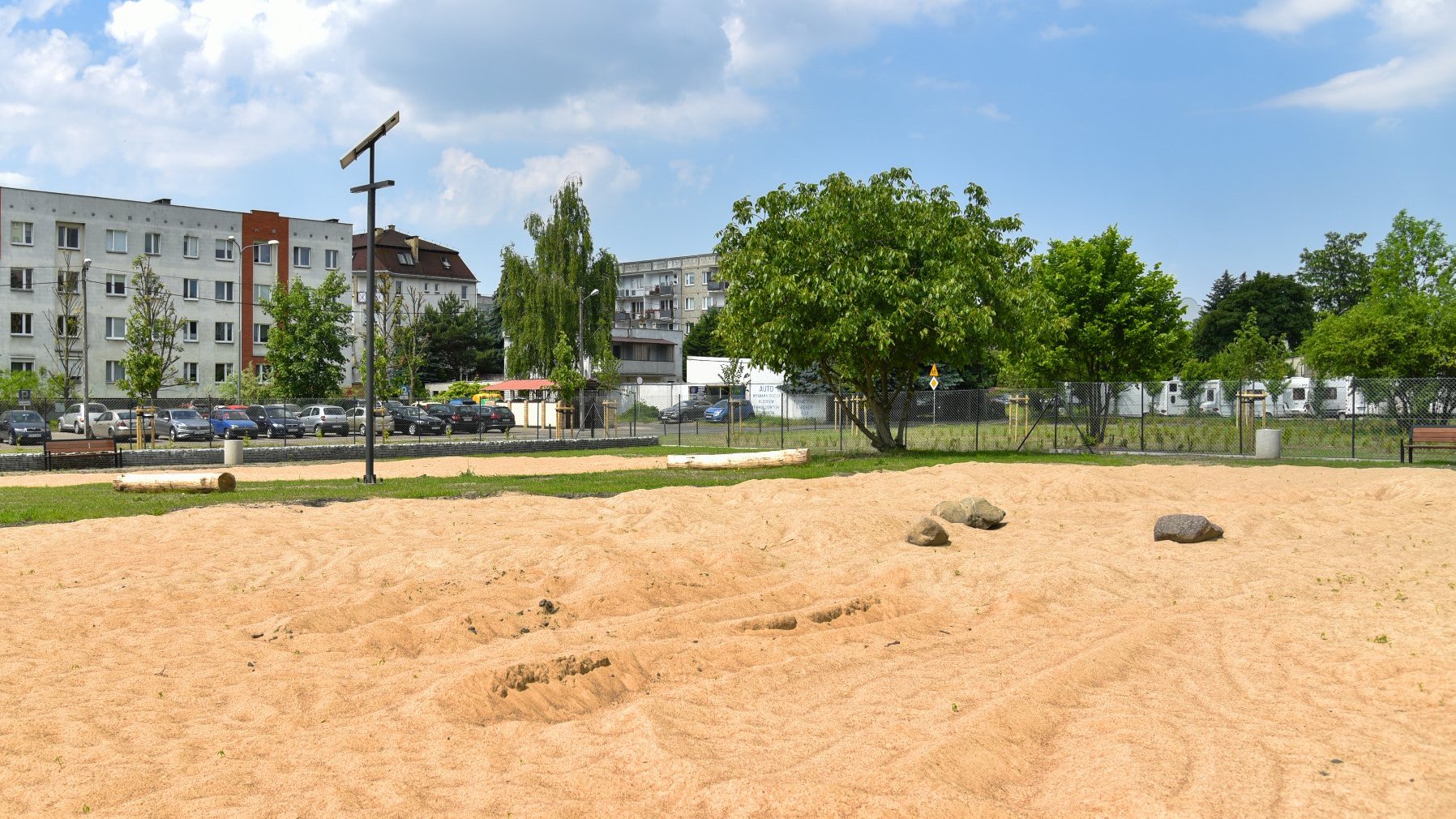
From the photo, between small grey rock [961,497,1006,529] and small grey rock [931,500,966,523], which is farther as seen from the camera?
small grey rock [931,500,966,523]

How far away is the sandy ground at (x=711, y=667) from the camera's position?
5660mm

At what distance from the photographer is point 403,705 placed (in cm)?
714

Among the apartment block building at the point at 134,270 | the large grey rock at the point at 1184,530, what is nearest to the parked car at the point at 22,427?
the apartment block building at the point at 134,270

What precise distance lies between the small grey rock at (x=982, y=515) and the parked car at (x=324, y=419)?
3705cm

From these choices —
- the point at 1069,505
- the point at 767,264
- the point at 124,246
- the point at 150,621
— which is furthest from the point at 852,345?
the point at 124,246

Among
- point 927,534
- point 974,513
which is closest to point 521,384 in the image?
point 974,513

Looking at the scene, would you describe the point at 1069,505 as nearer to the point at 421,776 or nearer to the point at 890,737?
the point at 890,737

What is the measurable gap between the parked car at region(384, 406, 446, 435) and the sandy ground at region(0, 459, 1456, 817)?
35830 millimetres

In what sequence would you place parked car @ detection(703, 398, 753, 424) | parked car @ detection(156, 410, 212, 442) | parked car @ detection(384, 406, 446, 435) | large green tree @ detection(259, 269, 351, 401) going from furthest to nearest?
parked car @ detection(703, 398, 753, 424) → large green tree @ detection(259, 269, 351, 401) → parked car @ detection(384, 406, 446, 435) → parked car @ detection(156, 410, 212, 442)

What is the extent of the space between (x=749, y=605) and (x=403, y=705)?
12.9 feet

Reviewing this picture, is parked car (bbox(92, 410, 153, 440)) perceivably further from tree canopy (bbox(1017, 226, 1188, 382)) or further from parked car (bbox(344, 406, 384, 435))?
→ tree canopy (bbox(1017, 226, 1188, 382))

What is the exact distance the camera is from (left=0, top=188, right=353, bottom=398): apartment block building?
61406mm

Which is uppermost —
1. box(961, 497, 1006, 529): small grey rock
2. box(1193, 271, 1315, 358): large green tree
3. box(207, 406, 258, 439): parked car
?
box(1193, 271, 1315, 358): large green tree

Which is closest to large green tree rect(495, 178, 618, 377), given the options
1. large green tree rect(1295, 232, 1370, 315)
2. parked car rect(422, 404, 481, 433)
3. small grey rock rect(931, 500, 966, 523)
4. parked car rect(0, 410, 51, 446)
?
parked car rect(422, 404, 481, 433)
